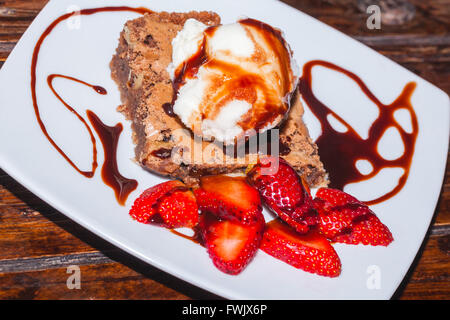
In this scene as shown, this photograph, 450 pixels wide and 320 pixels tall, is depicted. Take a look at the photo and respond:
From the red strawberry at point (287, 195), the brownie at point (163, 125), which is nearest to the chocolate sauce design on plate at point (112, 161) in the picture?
the brownie at point (163, 125)

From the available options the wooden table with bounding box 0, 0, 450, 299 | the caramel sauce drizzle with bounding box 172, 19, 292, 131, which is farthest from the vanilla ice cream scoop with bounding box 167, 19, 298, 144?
the wooden table with bounding box 0, 0, 450, 299

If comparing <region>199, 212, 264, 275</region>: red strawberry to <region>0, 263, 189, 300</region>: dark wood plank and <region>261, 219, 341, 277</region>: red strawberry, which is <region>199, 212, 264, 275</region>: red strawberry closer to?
<region>261, 219, 341, 277</region>: red strawberry

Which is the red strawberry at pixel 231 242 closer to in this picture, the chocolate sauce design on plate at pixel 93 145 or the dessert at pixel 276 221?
the dessert at pixel 276 221

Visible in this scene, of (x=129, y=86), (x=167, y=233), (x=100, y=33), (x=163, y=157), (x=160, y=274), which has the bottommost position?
(x=160, y=274)

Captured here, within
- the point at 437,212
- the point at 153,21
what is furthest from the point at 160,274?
the point at 437,212

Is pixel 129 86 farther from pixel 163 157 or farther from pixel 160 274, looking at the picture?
pixel 160 274

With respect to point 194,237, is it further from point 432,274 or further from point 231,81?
point 432,274
